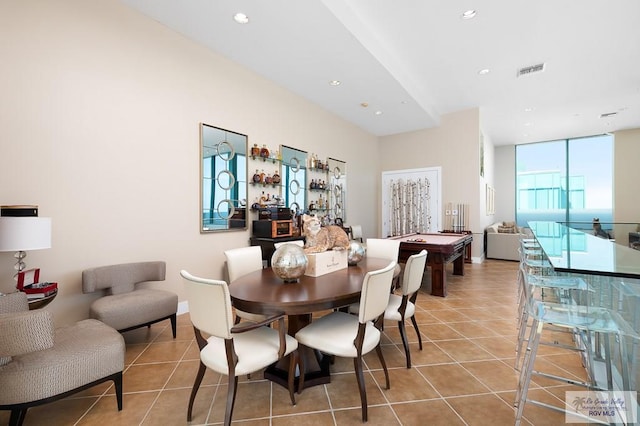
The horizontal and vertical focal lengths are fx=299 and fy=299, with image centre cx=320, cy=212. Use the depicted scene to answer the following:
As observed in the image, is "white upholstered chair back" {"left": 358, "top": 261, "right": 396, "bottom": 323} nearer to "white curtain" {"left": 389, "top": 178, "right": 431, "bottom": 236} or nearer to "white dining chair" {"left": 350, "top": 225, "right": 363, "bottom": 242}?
"white dining chair" {"left": 350, "top": 225, "right": 363, "bottom": 242}

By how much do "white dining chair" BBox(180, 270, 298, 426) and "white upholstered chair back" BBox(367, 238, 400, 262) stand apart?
5.65 feet

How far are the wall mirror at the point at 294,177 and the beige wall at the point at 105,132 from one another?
1154 millimetres

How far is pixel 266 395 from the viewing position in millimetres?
2068

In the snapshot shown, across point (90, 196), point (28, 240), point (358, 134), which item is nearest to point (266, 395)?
point (28, 240)

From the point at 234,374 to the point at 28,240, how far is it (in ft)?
5.95

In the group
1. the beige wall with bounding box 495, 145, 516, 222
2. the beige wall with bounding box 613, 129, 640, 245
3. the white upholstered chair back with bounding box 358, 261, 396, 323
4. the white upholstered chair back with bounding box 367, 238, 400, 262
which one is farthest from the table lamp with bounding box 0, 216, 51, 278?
the beige wall with bounding box 613, 129, 640, 245

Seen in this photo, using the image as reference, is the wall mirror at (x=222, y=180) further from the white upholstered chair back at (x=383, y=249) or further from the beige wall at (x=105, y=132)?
the white upholstered chair back at (x=383, y=249)

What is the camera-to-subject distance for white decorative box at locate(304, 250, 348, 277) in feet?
7.88

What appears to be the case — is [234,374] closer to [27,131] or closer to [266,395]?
[266,395]

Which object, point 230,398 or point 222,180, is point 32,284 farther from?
point 222,180

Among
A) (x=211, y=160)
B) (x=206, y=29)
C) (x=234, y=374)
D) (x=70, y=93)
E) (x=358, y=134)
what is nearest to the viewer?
(x=234, y=374)

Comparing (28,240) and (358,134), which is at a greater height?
(358,134)

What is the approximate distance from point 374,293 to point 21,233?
248 centimetres

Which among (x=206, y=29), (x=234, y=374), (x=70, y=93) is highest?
(x=206, y=29)
